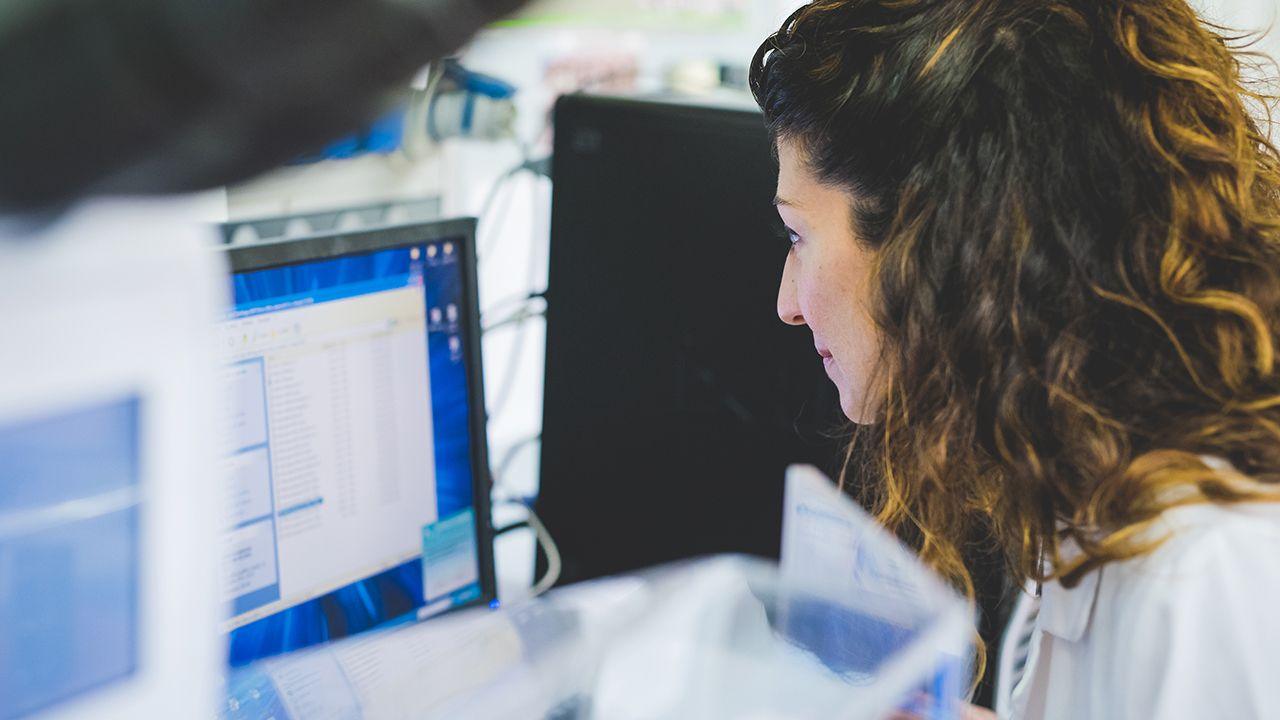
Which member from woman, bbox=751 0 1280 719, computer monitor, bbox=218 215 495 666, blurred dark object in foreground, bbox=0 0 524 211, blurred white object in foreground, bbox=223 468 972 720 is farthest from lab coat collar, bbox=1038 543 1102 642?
blurred dark object in foreground, bbox=0 0 524 211

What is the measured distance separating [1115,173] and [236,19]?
57 cm

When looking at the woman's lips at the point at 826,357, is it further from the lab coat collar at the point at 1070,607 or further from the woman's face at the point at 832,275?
the lab coat collar at the point at 1070,607

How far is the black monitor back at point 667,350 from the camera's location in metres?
0.88

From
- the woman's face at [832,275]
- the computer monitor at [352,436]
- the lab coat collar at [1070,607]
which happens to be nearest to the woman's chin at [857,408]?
the woman's face at [832,275]

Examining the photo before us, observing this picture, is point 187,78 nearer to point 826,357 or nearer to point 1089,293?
point 1089,293

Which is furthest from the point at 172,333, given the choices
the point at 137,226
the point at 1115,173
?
the point at 1115,173

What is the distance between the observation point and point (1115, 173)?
59 centimetres

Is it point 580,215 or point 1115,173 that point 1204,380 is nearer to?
point 1115,173

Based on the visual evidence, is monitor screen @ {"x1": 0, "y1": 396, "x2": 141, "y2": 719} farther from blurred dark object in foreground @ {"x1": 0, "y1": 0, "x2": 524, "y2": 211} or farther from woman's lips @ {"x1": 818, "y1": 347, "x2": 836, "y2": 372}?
woman's lips @ {"x1": 818, "y1": 347, "x2": 836, "y2": 372}

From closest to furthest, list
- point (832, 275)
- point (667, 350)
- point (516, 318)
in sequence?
point (832, 275) < point (667, 350) < point (516, 318)

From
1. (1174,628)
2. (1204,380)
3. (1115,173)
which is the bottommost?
(1174,628)

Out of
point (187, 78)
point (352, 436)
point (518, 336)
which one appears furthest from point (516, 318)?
point (187, 78)

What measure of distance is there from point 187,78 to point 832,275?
1.99ft

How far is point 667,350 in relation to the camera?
0.96 m
